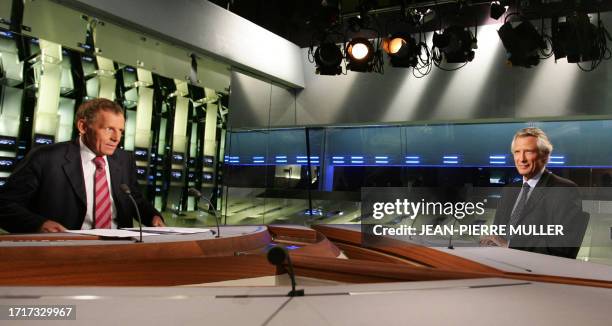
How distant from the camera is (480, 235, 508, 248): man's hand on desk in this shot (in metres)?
2.03

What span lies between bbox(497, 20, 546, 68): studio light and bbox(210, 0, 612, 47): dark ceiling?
15cm

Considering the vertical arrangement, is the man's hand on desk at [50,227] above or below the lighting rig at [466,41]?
below

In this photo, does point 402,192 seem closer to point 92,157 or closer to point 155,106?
point 92,157

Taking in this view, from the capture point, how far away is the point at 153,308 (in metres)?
0.83

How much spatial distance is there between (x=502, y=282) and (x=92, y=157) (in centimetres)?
192

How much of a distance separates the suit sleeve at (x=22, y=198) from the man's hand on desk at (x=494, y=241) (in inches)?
72.0

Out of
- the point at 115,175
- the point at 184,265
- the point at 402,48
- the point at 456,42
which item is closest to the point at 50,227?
the point at 115,175

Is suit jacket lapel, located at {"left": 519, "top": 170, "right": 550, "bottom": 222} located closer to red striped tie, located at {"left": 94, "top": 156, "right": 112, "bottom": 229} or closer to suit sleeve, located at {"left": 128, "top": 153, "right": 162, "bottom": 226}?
suit sleeve, located at {"left": 128, "top": 153, "right": 162, "bottom": 226}

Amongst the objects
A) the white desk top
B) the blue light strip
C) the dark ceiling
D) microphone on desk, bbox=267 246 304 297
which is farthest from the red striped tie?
the blue light strip

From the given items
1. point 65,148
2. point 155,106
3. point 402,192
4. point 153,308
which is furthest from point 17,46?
point 153,308

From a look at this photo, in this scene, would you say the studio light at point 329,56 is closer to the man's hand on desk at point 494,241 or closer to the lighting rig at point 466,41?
the lighting rig at point 466,41

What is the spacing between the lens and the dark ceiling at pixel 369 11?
165 inches

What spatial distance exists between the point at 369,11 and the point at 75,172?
3.64 metres

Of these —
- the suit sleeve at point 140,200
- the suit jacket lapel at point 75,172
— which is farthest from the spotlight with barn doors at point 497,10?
the suit jacket lapel at point 75,172
